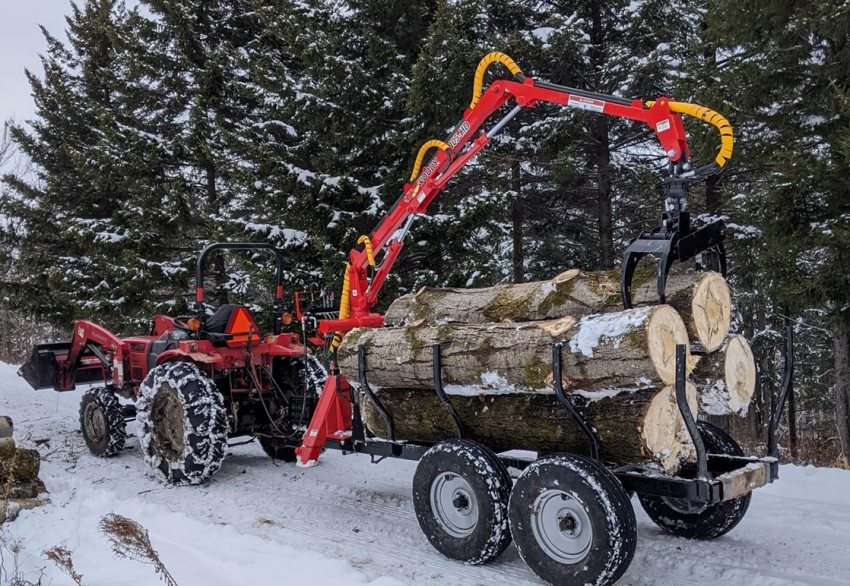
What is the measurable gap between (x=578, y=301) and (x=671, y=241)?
853mm

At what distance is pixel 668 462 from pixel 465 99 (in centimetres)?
793

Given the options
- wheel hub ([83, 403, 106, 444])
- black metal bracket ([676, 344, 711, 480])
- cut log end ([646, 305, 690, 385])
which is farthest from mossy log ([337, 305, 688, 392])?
wheel hub ([83, 403, 106, 444])

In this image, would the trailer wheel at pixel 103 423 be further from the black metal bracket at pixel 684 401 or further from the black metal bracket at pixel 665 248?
the black metal bracket at pixel 684 401

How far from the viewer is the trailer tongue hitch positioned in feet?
13.2

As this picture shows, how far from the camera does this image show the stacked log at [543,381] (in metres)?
3.82

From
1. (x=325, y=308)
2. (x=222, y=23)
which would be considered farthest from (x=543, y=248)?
(x=222, y=23)

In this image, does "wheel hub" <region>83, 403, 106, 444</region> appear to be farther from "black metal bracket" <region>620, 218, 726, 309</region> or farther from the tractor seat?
"black metal bracket" <region>620, 218, 726, 309</region>

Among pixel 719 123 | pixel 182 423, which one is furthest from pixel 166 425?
pixel 719 123

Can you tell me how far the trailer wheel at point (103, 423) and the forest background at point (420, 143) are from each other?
151 inches

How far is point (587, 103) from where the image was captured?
5.07 meters

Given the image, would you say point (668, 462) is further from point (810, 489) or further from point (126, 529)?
point (126, 529)

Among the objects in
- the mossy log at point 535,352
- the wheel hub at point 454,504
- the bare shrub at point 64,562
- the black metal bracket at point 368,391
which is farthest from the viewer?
the black metal bracket at point 368,391

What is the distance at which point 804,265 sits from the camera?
25.1ft

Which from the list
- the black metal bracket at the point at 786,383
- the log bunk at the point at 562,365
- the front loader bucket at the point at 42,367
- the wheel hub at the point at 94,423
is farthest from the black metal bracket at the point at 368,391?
the front loader bucket at the point at 42,367
